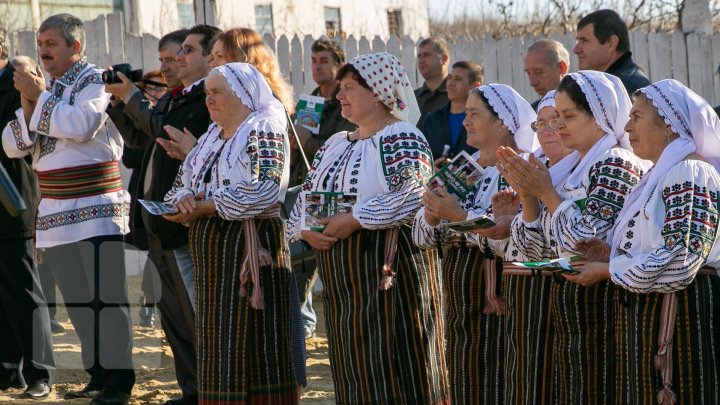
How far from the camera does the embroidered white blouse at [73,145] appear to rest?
268 inches

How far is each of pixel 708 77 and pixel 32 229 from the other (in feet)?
22.7

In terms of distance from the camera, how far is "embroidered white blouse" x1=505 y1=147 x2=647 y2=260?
443 cm

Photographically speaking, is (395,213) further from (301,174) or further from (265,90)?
(301,174)

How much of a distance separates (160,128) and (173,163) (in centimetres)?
27

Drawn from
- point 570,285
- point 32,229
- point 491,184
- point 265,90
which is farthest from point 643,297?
point 32,229

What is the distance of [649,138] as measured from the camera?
14.1 ft

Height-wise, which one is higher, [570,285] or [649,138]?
[649,138]

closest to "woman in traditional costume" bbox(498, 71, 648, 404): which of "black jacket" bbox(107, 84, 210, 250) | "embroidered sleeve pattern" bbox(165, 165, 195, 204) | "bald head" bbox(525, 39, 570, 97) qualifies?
"embroidered sleeve pattern" bbox(165, 165, 195, 204)

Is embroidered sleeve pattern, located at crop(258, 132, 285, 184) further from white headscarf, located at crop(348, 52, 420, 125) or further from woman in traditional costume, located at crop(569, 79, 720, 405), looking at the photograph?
woman in traditional costume, located at crop(569, 79, 720, 405)

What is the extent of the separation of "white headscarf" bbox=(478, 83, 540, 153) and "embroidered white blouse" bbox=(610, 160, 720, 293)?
1310 mm

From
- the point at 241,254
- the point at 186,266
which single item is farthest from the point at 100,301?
the point at 241,254

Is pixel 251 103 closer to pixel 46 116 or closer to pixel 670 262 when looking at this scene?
pixel 46 116

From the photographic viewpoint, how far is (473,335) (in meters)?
5.42

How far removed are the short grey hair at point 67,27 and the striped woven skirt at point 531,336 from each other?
11.3ft
